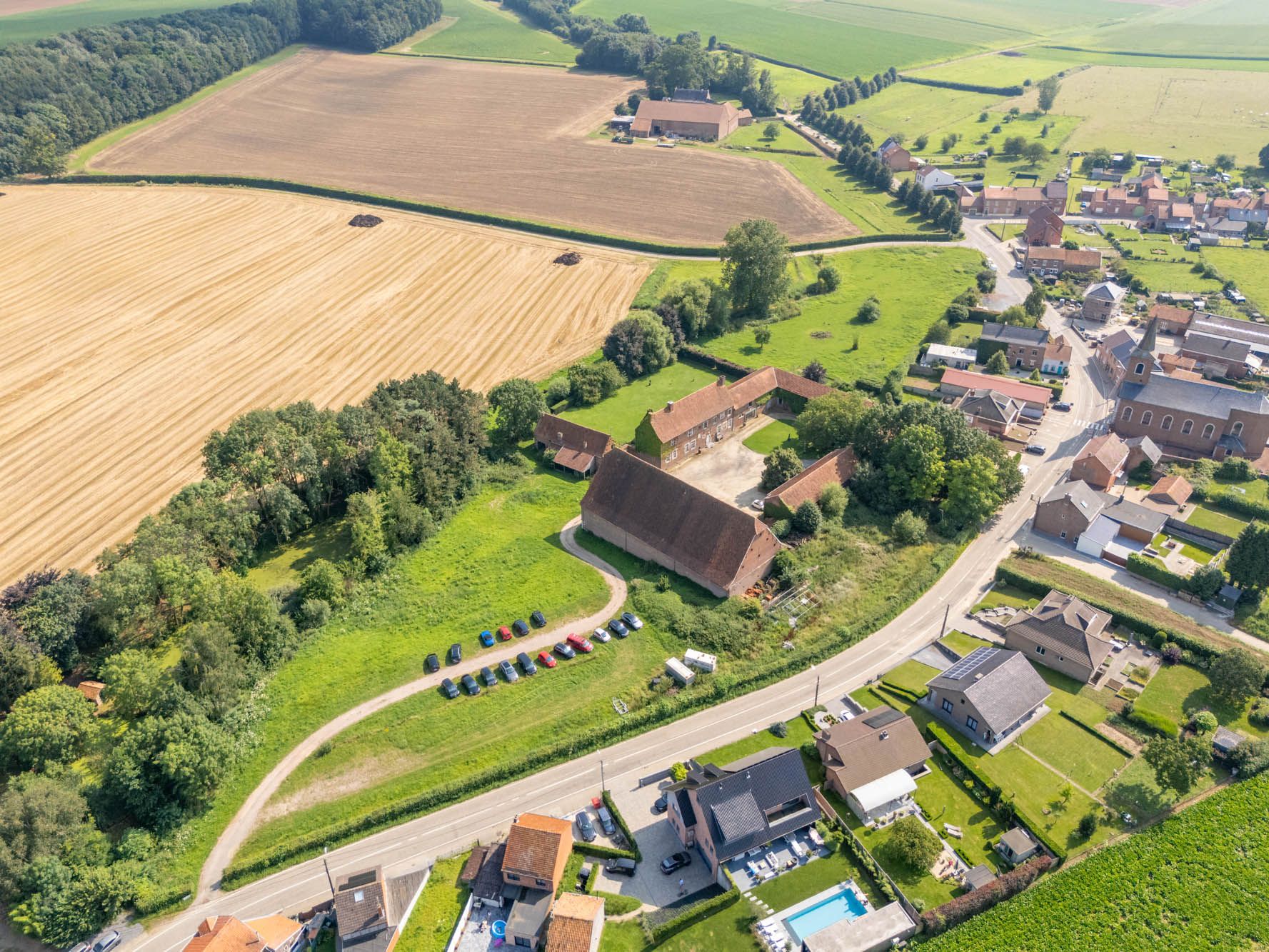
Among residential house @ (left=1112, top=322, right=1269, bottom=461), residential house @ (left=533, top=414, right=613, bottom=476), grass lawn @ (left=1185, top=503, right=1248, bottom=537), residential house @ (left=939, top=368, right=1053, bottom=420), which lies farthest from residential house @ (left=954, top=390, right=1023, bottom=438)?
residential house @ (left=533, top=414, right=613, bottom=476)

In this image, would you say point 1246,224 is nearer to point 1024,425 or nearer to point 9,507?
point 1024,425

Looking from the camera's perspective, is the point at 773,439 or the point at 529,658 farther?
the point at 773,439

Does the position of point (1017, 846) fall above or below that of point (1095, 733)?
below

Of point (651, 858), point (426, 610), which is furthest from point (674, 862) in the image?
point (426, 610)

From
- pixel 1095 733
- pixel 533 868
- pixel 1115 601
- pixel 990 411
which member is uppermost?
pixel 990 411

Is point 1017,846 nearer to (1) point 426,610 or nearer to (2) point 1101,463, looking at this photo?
(2) point 1101,463

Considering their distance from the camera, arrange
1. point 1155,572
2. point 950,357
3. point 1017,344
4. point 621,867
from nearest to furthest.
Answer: point 621,867
point 1155,572
point 1017,344
point 950,357

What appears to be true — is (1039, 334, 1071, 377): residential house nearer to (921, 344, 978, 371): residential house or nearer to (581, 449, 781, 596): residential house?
(921, 344, 978, 371): residential house

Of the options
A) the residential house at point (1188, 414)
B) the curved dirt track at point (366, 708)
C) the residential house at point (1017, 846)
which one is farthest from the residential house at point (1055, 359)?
the residential house at point (1017, 846)
